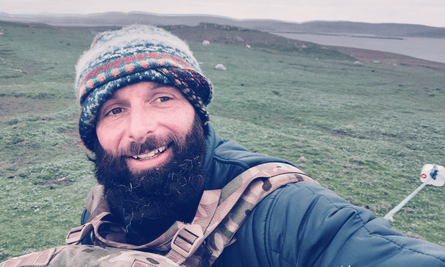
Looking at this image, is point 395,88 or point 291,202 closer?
point 291,202

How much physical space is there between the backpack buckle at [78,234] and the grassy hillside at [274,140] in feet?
4.12

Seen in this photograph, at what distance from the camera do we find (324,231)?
3.48ft

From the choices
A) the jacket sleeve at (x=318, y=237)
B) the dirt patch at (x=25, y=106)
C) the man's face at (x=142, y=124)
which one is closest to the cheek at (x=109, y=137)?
the man's face at (x=142, y=124)

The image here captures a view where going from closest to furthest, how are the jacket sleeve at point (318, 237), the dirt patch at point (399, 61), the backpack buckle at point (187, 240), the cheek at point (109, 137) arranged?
the jacket sleeve at point (318, 237)
the backpack buckle at point (187, 240)
the cheek at point (109, 137)
the dirt patch at point (399, 61)

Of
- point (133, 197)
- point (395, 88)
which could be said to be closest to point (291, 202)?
point (133, 197)

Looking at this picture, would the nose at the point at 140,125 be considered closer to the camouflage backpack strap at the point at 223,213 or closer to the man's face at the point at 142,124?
the man's face at the point at 142,124

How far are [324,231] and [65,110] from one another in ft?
20.2

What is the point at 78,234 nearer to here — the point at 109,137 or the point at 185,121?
the point at 109,137

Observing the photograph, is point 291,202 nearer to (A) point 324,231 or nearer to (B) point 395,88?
(A) point 324,231

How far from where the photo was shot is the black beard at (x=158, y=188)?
1.51 m

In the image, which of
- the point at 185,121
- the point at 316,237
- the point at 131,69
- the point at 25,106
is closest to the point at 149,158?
the point at 185,121

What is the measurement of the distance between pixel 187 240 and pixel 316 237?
52cm

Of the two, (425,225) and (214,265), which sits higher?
(214,265)

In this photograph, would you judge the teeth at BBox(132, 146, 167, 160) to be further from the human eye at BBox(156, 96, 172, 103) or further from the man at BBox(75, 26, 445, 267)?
the human eye at BBox(156, 96, 172, 103)
